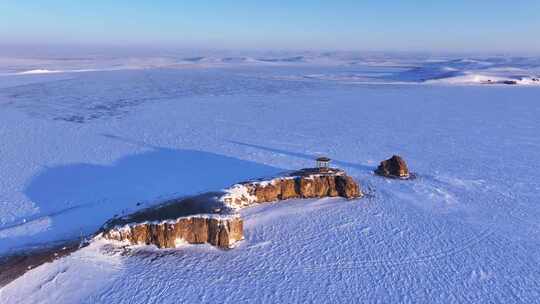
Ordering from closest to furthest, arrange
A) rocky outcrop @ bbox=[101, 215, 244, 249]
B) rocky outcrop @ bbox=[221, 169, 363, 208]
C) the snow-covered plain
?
the snow-covered plain < rocky outcrop @ bbox=[101, 215, 244, 249] < rocky outcrop @ bbox=[221, 169, 363, 208]

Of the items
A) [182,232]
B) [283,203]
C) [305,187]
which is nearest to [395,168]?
[305,187]

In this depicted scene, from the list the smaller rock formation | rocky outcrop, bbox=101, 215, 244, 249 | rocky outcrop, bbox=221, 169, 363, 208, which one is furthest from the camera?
the smaller rock formation

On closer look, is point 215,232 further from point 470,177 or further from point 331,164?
point 470,177

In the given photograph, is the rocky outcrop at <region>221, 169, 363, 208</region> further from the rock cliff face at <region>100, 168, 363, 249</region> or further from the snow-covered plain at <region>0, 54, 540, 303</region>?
the snow-covered plain at <region>0, 54, 540, 303</region>

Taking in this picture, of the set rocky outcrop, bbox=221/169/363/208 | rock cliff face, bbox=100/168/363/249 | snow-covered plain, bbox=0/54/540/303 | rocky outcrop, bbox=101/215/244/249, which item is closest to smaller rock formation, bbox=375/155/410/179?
snow-covered plain, bbox=0/54/540/303

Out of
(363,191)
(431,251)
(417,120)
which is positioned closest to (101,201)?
(363,191)

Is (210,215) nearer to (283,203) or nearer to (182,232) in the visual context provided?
(182,232)

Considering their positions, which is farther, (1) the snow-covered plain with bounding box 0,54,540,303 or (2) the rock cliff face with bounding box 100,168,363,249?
(2) the rock cliff face with bounding box 100,168,363,249
